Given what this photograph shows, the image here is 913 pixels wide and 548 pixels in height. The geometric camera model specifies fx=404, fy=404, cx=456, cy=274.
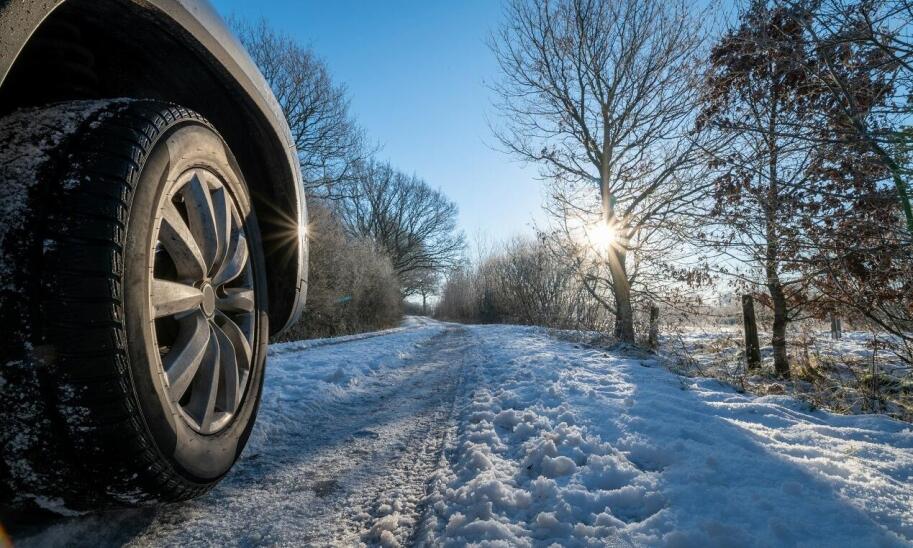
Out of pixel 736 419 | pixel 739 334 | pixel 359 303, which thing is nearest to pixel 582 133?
pixel 739 334

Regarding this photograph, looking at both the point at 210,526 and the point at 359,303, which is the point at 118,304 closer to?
the point at 210,526

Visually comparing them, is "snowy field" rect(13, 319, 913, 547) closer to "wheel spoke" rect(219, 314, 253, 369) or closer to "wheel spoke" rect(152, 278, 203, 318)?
"wheel spoke" rect(219, 314, 253, 369)

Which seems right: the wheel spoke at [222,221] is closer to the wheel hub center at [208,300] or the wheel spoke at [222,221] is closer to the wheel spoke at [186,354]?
the wheel hub center at [208,300]

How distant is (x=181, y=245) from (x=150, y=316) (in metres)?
0.31

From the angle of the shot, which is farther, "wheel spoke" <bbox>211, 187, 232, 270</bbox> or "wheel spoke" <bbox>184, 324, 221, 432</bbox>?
"wheel spoke" <bbox>211, 187, 232, 270</bbox>

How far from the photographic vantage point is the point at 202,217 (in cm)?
137

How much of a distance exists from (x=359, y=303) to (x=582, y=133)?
1241 centimetres

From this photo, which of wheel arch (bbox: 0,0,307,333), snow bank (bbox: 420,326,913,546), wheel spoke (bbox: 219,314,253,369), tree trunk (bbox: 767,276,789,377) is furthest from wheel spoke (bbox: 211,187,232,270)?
tree trunk (bbox: 767,276,789,377)

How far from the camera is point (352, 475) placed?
1.68 m

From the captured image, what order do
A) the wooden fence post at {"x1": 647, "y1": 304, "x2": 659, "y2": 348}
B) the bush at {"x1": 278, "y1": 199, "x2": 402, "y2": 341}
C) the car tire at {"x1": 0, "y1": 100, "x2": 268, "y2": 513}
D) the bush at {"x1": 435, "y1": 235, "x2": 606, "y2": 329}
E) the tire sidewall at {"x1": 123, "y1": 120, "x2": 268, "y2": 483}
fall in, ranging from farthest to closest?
the bush at {"x1": 435, "y1": 235, "x2": 606, "y2": 329} < the bush at {"x1": 278, "y1": 199, "x2": 402, "y2": 341} < the wooden fence post at {"x1": 647, "y1": 304, "x2": 659, "y2": 348} < the tire sidewall at {"x1": 123, "y1": 120, "x2": 268, "y2": 483} < the car tire at {"x1": 0, "y1": 100, "x2": 268, "y2": 513}

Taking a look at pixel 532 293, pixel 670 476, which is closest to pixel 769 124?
pixel 670 476

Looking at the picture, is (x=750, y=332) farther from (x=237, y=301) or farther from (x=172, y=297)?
(x=172, y=297)

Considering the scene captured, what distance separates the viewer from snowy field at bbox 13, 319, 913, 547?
1180 millimetres

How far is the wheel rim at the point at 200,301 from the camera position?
116 centimetres
